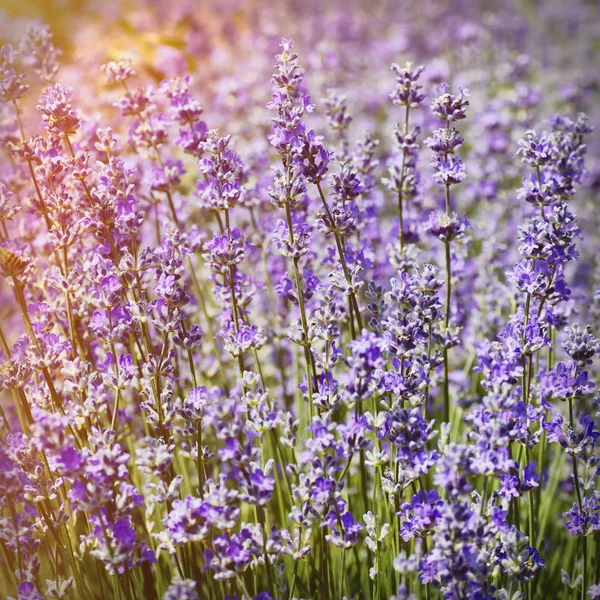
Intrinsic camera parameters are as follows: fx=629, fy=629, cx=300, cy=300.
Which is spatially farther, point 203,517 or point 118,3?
point 118,3

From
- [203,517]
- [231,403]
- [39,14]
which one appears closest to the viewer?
[203,517]

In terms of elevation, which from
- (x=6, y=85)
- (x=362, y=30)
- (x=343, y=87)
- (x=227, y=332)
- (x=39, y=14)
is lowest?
(x=227, y=332)

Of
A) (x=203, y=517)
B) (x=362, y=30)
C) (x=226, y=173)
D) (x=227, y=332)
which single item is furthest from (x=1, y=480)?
(x=362, y=30)

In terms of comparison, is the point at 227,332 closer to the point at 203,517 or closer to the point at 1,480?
the point at 203,517

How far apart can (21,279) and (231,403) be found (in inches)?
37.6

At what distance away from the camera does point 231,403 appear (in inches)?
90.6

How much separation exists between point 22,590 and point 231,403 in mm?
932

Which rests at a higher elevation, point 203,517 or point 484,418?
point 484,418

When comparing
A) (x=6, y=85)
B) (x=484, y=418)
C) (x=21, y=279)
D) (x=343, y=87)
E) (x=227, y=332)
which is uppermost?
(x=343, y=87)

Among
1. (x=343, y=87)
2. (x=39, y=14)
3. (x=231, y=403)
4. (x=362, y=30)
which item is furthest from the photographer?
(x=39, y=14)

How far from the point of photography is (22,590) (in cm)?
213

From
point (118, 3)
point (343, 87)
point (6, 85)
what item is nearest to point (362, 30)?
point (343, 87)

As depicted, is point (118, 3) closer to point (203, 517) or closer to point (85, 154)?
point (85, 154)

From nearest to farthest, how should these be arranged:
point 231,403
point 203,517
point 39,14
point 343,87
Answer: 1. point 203,517
2. point 231,403
3. point 343,87
4. point 39,14
